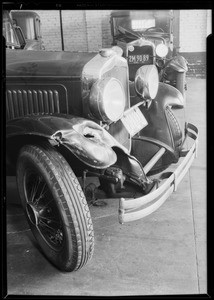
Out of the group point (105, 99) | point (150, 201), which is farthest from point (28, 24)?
point (150, 201)

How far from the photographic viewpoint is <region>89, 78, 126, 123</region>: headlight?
5.73ft

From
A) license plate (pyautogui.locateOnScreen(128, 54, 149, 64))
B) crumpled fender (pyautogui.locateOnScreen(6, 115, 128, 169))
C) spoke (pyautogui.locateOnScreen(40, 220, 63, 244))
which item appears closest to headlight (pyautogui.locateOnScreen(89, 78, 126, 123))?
crumpled fender (pyautogui.locateOnScreen(6, 115, 128, 169))

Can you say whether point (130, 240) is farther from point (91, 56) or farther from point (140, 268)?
point (91, 56)

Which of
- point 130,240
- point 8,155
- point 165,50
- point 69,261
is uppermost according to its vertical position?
point 165,50

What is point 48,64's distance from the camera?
1.91 metres

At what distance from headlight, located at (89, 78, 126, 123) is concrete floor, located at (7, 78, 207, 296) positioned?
1.43ft

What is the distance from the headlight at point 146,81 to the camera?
2.26 m

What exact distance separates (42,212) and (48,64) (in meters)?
0.80

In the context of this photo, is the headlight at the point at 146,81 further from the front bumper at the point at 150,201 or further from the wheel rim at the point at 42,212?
the wheel rim at the point at 42,212

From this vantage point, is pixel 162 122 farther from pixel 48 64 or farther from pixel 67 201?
pixel 67 201

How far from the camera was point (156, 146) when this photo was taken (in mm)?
2551

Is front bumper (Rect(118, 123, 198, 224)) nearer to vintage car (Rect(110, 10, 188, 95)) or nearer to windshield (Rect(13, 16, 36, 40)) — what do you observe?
vintage car (Rect(110, 10, 188, 95))

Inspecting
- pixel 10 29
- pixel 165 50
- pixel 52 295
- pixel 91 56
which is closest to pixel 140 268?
pixel 52 295
